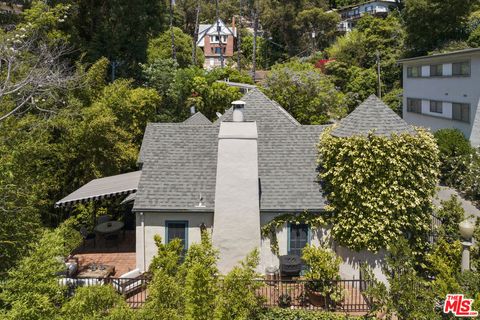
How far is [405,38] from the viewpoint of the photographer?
5947 cm

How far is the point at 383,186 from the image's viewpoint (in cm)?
1692

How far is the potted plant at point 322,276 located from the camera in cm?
1541

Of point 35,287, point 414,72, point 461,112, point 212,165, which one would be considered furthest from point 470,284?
point 414,72

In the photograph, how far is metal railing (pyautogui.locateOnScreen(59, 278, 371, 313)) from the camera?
15653mm

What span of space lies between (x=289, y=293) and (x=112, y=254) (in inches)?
392

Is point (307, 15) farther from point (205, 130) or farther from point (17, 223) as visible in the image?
point (17, 223)

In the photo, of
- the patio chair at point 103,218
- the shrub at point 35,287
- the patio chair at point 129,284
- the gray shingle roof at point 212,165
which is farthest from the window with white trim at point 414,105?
the shrub at point 35,287

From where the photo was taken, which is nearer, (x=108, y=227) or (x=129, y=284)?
(x=129, y=284)

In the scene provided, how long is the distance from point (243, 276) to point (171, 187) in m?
8.12

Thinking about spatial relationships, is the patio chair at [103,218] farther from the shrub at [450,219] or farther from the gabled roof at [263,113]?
the shrub at [450,219]

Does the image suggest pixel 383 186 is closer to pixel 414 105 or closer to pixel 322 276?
pixel 322 276

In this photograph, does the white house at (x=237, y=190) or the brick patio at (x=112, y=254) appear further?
the brick patio at (x=112, y=254)

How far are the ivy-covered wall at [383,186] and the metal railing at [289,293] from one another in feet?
7.21

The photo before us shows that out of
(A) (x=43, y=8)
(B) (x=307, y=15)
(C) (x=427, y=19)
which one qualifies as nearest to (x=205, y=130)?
(A) (x=43, y=8)
